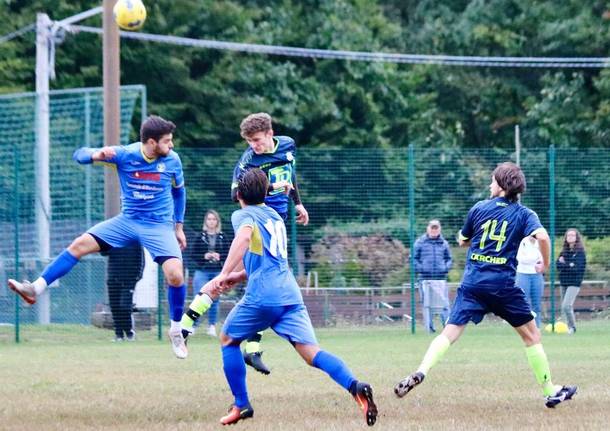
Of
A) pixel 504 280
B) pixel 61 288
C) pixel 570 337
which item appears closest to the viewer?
pixel 504 280

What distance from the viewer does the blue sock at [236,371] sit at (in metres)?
9.45


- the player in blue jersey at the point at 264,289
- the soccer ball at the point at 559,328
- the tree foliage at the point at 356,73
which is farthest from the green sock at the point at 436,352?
the tree foliage at the point at 356,73

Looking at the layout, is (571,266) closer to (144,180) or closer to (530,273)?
(530,273)

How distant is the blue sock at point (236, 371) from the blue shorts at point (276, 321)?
182mm

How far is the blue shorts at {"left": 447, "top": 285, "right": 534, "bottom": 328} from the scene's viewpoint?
10266 millimetres

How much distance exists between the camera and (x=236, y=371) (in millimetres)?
9453

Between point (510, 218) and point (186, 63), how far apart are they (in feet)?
75.4

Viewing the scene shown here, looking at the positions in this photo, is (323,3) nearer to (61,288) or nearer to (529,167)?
(529,167)

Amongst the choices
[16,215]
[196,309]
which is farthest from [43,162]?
[196,309]

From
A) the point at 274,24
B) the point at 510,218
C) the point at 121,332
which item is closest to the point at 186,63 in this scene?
A: the point at 274,24

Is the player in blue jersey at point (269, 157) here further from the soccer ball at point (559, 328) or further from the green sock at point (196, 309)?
the soccer ball at point (559, 328)

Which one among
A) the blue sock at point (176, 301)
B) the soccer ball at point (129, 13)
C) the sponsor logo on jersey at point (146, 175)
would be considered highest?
the soccer ball at point (129, 13)

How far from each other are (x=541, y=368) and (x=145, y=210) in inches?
147

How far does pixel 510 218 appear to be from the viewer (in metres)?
10.2
